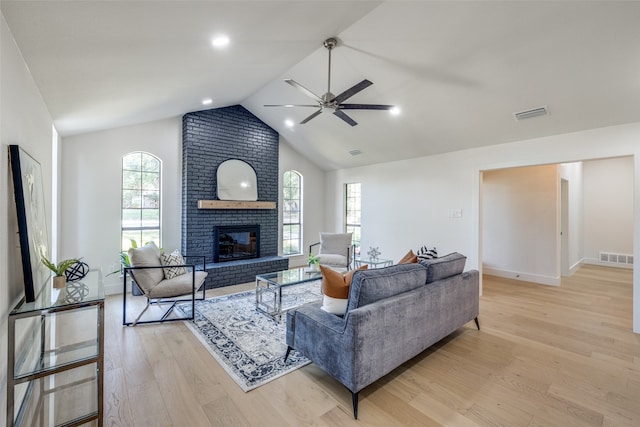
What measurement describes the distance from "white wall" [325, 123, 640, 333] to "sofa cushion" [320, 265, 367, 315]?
3323mm

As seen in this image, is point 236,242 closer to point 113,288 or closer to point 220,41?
point 113,288

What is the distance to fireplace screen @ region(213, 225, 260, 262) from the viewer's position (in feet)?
18.1

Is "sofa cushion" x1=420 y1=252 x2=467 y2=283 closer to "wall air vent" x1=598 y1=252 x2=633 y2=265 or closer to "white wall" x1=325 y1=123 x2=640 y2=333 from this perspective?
"white wall" x1=325 y1=123 x2=640 y2=333

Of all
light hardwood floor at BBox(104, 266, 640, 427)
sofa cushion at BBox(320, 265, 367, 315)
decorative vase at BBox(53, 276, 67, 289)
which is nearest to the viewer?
light hardwood floor at BBox(104, 266, 640, 427)

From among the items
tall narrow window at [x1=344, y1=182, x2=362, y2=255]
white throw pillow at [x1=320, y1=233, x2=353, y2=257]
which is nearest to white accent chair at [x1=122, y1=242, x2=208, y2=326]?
white throw pillow at [x1=320, y1=233, x2=353, y2=257]

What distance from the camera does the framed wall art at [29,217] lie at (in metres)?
1.77

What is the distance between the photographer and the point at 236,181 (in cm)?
576

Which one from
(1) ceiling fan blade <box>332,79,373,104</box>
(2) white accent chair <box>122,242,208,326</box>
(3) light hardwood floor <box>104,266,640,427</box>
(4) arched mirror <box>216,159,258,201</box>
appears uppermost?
(1) ceiling fan blade <box>332,79,373,104</box>

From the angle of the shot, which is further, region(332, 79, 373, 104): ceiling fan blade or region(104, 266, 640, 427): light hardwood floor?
region(332, 79, 373, 104): ceiling fan blade

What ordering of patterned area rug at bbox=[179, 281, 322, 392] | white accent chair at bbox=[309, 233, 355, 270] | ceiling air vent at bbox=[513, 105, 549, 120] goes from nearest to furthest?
patterned area rug at bbox=[179, 281, 322, 392] → ceiling air vent at bbox=[513, 105, 549, 120] → white accent chair at bbox=[309, 233, 355, 270]

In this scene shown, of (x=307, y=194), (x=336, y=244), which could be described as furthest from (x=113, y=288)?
(x=307, y=194)

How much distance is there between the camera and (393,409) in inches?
80.0

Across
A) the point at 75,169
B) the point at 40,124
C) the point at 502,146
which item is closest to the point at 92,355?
the point at 40,124

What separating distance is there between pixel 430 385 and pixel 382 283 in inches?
36.3
